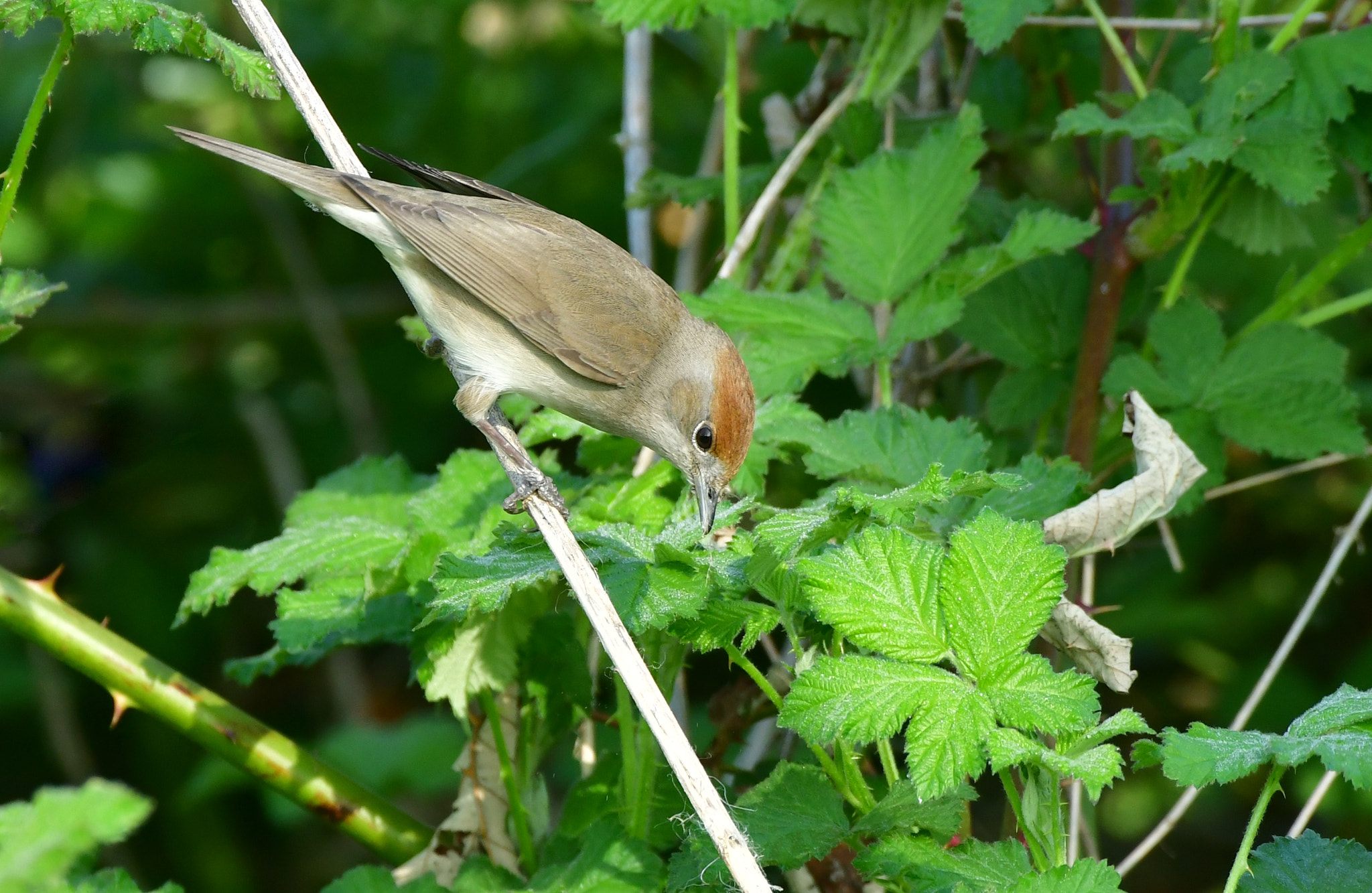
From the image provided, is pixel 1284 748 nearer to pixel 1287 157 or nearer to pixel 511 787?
pixel 511 787

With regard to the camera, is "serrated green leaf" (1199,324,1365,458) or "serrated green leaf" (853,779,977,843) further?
"serrated green leaf" (1199,324,1365,458)

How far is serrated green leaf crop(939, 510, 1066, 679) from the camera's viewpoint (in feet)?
5.84

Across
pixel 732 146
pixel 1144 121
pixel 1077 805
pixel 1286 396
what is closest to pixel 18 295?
pixel 732 146

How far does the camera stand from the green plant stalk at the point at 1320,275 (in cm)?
295

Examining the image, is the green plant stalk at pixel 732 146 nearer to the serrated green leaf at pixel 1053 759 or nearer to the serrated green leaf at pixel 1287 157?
the serrated green leaf at pixel 1287 157

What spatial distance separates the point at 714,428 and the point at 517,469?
498 mm

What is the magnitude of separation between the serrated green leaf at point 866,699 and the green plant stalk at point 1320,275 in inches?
67.1

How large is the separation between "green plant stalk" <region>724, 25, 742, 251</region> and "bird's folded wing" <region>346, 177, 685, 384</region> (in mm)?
291

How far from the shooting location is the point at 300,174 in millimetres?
2955

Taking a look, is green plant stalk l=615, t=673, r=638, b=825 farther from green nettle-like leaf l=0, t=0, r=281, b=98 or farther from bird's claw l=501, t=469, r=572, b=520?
green nettle-like leaf l=0, t=0, r=281, b=98

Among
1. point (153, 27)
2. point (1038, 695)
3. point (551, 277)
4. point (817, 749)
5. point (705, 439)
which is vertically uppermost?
point (153, 27)

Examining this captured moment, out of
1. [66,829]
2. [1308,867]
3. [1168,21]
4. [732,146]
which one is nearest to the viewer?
[66,829]

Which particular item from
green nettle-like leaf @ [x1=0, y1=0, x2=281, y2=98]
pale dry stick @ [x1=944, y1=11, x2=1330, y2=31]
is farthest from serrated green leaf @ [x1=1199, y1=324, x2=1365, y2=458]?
green nettle-like leaf @ [x1=0, y1=0, x2=281, y2=98]

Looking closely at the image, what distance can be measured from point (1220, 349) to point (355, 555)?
6.55 feet
